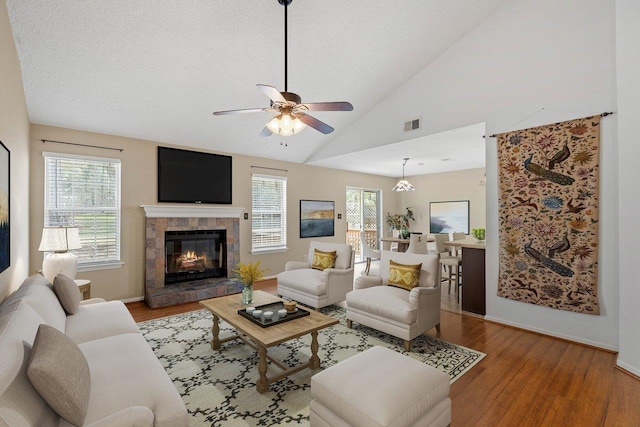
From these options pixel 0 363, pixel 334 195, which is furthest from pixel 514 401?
pixel 334 195

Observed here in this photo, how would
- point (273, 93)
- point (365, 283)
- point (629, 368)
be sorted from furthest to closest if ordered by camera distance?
1. point (365, 283)
2. point (629, 368)
3. point (273, 93)

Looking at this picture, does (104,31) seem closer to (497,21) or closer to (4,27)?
(4,27)

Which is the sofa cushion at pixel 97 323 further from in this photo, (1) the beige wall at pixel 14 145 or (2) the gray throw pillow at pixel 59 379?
(2) the gray throw pillow at pixel 59 379

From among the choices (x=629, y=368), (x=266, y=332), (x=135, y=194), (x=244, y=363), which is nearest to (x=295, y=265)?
(x=244, y=363)

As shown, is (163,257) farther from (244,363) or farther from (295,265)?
(244,363)

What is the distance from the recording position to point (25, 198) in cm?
367

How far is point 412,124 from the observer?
15.9 ft

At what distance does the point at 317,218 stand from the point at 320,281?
327 centimetres

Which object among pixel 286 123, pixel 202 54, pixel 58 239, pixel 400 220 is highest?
pixel 202 54

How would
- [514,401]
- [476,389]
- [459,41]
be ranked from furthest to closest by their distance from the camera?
1. [459,41]
2. [476,389]
3. [514,401]

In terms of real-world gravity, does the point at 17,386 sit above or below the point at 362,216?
below

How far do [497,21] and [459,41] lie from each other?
0.50 meters

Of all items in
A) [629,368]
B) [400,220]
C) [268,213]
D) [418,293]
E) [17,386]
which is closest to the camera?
[17,386]

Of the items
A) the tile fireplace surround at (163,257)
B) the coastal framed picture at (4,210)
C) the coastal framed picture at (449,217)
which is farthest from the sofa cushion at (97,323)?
the coastal framed picture at (449,217)
